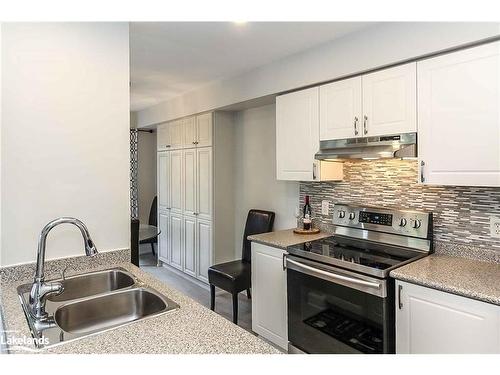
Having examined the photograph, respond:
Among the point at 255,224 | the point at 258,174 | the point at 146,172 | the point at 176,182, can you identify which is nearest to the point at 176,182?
the point at 176,182

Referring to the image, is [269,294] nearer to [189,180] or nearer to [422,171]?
[422,171]

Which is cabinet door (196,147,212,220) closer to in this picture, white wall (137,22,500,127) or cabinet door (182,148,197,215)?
cabinet door (182,148,197,215)

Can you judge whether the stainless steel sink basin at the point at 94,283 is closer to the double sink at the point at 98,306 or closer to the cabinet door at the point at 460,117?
the double sink at the point at 98,306

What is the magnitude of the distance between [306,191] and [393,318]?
1.39m

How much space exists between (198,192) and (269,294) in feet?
5.67

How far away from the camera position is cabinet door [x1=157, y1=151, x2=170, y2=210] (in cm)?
451

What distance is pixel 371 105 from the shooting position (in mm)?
2133

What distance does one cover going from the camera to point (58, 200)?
174cm

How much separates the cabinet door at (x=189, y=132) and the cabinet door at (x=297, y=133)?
1.44 metres

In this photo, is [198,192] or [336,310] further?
[198,192]

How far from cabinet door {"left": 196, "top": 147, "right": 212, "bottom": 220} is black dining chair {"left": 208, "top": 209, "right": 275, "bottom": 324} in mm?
545

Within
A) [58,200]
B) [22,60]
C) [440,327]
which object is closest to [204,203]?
[58,200]

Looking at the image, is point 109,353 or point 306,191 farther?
point 306,191

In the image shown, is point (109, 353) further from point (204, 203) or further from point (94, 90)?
point (204, 203)
